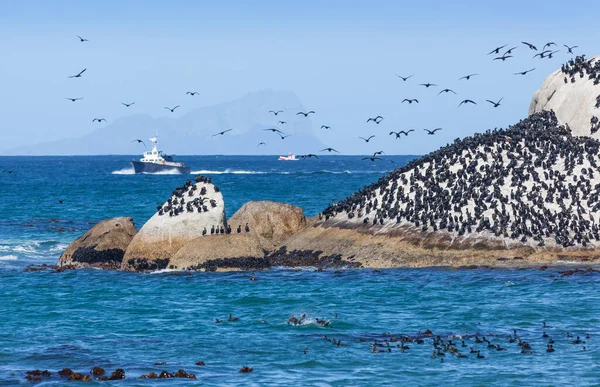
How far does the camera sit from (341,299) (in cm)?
3462

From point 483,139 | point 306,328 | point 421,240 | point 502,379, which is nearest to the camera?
point 502,379

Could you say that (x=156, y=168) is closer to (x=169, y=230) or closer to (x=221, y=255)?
(x=169, y=230)

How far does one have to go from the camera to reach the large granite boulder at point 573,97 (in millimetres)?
50594

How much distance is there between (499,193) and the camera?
4272cm

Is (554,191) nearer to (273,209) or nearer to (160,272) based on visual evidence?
(273,209)

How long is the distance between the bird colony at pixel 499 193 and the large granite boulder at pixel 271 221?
89.7 inches

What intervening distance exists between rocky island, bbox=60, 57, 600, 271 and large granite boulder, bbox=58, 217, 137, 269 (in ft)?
0.41

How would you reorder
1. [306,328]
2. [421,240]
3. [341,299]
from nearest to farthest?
1. [306,328]
2. [341,299]
3. [421,240]

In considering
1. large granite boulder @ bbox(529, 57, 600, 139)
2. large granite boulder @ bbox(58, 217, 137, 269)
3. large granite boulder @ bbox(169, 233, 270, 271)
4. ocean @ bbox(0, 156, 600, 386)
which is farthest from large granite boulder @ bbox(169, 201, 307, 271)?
large granite boulder @ bbox(529, 57, 600, 139)

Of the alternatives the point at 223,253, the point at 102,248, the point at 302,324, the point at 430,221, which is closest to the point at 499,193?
the point at 430,221

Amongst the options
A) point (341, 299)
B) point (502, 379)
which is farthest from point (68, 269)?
point (502, 379)

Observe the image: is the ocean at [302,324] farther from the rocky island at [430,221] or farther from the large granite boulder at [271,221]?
the large granite boulder at [271,221]

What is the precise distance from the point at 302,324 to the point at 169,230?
14413mm

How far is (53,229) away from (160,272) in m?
24.5
